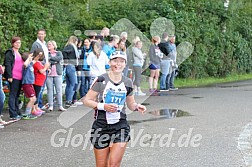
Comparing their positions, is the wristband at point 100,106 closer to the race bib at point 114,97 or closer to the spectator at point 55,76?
the race bib at point 114,97

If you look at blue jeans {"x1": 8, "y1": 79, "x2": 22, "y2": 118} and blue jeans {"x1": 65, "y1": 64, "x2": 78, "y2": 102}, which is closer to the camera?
blue jeans {"x1": 8, "y1": 79, "x2": 22, "y2": 118}

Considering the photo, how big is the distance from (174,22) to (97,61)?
30.0ft

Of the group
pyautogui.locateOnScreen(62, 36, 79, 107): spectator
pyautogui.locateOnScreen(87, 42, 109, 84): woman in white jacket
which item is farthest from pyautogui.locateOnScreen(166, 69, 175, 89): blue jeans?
pyautogui.locateOnScreen(62, 36, 79, 107): spectator

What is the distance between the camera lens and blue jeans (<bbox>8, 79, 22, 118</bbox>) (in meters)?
11.0

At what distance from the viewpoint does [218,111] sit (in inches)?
A: 498

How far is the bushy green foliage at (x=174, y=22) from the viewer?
1400 centimetres

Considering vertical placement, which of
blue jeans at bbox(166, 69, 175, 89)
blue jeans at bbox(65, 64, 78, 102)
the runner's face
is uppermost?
the runner's face

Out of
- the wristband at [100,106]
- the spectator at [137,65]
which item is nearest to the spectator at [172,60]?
the spectator at [137,65]

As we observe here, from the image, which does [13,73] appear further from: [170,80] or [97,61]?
[170,80]

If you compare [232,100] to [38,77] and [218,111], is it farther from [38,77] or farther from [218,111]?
[38,77]

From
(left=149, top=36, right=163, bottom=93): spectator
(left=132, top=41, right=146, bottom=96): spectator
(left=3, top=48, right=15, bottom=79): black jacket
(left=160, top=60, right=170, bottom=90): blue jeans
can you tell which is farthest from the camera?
(left=160, top=60, right=170, bottom=90): blue jeans

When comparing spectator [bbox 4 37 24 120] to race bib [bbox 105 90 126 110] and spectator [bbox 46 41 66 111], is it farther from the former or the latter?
race bib [bbox 105 90 126 110]

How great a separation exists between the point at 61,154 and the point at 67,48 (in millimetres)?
5954

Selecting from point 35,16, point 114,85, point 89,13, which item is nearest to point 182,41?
point 89,13
